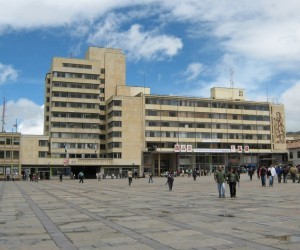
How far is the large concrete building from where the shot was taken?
9269 cm

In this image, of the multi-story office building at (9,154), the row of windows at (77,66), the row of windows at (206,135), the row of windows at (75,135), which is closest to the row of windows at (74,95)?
the row of windows at (77,66)

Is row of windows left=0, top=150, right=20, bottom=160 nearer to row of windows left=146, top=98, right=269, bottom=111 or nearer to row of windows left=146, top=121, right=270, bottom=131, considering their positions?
row of windows left=146, top=121, right=270, bottom=131

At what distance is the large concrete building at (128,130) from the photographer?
304 feet

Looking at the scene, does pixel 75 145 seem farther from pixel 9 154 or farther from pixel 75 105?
pixel 9 154

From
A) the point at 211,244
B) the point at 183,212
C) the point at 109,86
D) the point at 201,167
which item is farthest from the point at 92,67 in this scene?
the point at 211,244

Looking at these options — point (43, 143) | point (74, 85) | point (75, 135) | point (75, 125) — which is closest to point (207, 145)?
point (75, 135)

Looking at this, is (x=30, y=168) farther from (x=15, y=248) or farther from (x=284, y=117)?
(x=15, y=248)

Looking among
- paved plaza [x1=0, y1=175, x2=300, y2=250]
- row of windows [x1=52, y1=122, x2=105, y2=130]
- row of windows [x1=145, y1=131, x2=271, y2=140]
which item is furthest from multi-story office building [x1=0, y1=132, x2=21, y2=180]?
paved plaza [x1=0, y1=175, x2=300, y2=250]

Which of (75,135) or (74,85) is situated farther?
(74,85)

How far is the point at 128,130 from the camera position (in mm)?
95125

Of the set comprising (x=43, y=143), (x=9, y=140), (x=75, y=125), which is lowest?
(x=43, y=143)

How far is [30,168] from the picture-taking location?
8725cm

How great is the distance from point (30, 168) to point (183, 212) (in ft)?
251

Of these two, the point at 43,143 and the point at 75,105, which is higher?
the point at 75,105
